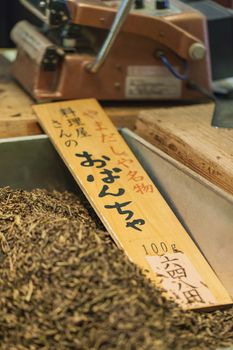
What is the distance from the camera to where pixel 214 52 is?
2.21 meters

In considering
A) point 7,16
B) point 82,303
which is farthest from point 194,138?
point 7,16

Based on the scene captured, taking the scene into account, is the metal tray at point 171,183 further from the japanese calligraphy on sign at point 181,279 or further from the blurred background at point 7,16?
the blurred background at point 7,16

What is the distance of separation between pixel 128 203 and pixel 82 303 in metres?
0.44

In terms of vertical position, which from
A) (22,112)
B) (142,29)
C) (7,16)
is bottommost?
(7,16)

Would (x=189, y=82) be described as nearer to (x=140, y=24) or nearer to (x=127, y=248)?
(x=140, y=24)

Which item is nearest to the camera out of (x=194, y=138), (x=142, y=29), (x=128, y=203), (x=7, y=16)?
(x=128, y=203)

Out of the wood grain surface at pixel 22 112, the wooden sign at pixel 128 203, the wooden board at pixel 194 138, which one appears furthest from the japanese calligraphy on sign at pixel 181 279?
the wood grain surface at pixel 22 112

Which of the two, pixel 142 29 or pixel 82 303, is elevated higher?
pixel 142 29

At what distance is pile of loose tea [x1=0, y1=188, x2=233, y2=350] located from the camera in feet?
3.98

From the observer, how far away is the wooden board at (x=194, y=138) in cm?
164

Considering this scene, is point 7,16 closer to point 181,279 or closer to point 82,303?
point 181,279

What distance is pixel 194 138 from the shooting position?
1.78 m

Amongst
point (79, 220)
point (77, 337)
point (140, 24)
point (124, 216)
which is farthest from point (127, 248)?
point (140, 24)

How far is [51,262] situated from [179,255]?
34 cm
